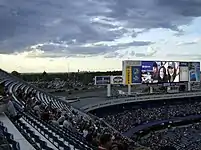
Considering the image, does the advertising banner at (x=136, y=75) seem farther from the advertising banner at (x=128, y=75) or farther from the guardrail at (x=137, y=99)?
the guardrail at (x=137, y=99)

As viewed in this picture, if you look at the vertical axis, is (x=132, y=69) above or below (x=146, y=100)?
above

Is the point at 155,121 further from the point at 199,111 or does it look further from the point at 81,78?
the point at 81,78

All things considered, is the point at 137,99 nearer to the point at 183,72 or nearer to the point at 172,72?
the point at 172,72

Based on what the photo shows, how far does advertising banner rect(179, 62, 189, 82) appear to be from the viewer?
62866 mm

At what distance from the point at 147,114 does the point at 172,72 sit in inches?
354

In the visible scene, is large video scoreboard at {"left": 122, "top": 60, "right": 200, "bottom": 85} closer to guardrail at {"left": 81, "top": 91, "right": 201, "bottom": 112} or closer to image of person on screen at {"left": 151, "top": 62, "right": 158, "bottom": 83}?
image of person on screen at {"left": 151, "top": 62, "right": 158, "bottom": 83}

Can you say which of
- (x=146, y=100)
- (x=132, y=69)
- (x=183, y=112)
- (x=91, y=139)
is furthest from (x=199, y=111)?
(x=91, y=139)

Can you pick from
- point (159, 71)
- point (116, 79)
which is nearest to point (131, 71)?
point (159, 71)

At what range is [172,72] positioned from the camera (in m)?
61.3

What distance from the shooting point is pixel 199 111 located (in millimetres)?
63344

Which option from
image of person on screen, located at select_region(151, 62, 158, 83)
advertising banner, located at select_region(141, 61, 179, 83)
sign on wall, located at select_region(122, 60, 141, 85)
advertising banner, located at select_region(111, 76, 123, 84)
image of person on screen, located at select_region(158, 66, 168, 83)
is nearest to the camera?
sign on wall, located at select_region(122, 60, 141, 85)

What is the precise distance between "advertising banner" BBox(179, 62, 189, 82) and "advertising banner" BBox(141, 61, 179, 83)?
40.9 inches

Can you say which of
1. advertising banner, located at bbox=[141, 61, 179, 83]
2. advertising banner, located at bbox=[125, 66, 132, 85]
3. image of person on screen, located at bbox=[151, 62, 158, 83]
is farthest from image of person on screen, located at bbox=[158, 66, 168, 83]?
advertising banner, located at bbox=[125, 66, 132, 85]

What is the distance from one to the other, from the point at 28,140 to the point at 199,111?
58.5m
